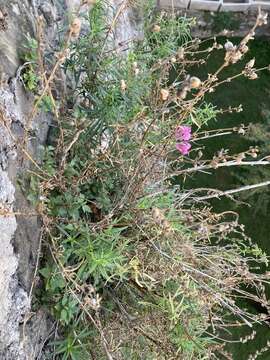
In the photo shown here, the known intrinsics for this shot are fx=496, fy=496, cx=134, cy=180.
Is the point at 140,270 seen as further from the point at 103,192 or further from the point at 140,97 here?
the point at 140,97

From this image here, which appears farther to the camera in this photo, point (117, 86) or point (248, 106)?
point (248, 106)

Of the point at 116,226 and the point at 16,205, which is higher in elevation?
the point at 16,205

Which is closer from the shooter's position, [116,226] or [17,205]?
[17,205]

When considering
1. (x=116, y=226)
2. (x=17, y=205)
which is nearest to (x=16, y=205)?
(x=17, y=205)

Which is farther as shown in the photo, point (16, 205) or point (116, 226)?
point (116, 226)

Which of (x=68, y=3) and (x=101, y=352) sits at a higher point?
(x=68, y=3)

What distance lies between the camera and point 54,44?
64.1 inches

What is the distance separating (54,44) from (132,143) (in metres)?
0.42

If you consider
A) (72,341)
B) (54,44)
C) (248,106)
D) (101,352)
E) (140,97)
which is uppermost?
(54,44)

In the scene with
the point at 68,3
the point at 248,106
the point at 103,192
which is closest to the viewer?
the point at 103,192

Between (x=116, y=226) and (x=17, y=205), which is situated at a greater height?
(x=17, y=205)

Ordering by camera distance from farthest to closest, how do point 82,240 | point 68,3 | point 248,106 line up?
point 248,106
point 68,3
point 82,240

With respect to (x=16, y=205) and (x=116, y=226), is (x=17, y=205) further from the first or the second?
(x=116, y=226)

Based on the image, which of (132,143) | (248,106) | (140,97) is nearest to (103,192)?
(132,143)
